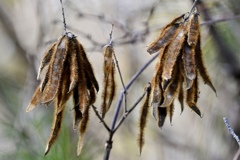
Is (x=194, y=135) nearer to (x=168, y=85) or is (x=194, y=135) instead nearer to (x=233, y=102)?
(x=233, y=102)

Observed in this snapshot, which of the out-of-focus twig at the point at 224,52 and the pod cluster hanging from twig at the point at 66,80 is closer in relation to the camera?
the pod cluster hanging from twig at the point at 66,80

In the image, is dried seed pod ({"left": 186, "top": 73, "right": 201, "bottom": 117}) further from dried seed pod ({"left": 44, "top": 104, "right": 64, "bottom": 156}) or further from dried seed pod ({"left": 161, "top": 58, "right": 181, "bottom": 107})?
dried seed pod ({"left": 44, "top": 104, "right": 64, "bottom": 156})

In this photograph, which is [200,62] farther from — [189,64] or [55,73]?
[55,73]

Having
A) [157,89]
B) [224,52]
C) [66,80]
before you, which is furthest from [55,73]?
[224,52]

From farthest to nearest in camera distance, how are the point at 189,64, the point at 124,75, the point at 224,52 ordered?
1. the point at 124,75
2. the point at 224,52
3. the point at 189,64

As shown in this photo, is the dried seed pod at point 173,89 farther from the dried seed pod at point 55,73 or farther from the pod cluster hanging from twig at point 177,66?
the dried seed pod at point 55,73

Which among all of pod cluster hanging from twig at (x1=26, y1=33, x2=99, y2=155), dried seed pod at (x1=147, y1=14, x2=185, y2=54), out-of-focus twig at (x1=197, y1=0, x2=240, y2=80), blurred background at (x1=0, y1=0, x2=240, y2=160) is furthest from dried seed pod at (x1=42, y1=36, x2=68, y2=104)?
out-of-focus twig at (x1=197, y1=0, x2=240, y2=80)

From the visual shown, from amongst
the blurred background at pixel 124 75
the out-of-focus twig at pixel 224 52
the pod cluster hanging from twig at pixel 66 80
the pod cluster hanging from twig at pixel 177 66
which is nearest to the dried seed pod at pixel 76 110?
the pod cluster hanging from twig at pixel 66 80
